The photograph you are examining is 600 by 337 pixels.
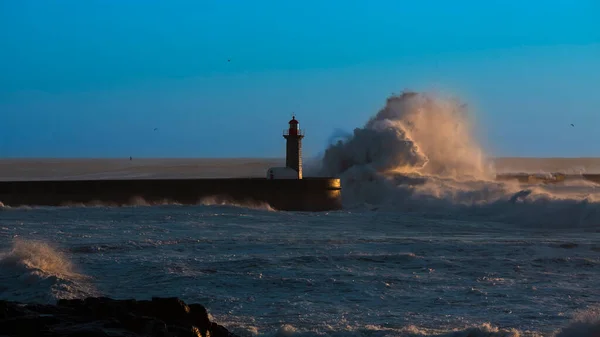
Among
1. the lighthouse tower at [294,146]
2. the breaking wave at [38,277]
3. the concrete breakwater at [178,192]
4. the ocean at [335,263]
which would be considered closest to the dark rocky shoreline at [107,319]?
the ocean at [335,263]

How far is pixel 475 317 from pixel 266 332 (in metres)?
2.22

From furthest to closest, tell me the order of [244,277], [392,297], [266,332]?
[244,277], [392,297], [266,332]

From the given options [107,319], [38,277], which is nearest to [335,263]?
[38,277]

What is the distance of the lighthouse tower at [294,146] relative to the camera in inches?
933

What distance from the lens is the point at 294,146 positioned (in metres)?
23.8

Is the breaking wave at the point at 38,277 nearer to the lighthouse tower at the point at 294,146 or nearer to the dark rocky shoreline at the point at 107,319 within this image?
the dark rocky shoreline at the point at 107,319

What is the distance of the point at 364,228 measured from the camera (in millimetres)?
17484

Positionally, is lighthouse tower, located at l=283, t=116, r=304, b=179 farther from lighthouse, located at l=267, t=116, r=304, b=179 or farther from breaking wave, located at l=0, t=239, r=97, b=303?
breaking wave, located at l=0, t=239, r=97, b=303

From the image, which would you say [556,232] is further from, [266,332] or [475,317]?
[266,332]

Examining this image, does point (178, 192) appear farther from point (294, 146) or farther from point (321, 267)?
point (321, 267)

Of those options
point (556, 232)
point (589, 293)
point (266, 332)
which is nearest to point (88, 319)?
point (266, 332)

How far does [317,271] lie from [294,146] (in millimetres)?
12622

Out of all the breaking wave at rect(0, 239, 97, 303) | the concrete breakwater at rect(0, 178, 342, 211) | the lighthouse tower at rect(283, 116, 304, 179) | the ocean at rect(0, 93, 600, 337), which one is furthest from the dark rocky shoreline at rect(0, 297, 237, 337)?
the lighthouse tower at rect(283, 116, 304, 179)

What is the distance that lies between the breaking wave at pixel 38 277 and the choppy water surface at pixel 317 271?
0.02m
